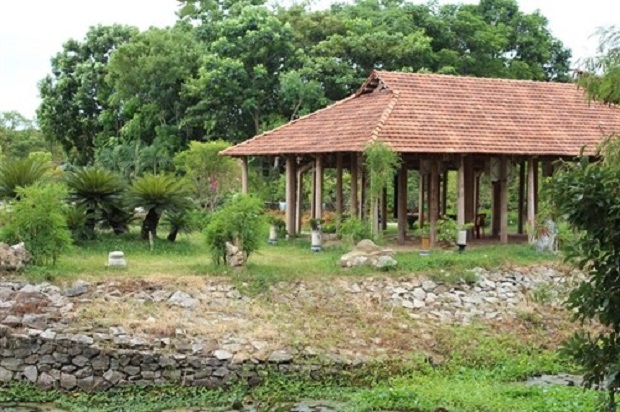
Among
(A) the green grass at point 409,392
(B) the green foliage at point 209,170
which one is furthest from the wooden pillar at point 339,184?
(A) the green grass at point 409,392

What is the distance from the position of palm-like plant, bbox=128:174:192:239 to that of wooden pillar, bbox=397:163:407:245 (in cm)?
458

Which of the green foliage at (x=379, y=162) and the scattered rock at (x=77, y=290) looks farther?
the green foliage at (x=379, y=162)

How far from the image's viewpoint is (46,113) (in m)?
30.1

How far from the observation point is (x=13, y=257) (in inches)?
481

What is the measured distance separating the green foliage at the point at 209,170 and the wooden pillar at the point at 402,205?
5.42m

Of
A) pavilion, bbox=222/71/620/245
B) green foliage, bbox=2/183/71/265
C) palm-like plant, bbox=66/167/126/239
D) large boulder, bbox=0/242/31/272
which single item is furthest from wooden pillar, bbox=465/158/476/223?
large boulder, bbox=0/242/31/272

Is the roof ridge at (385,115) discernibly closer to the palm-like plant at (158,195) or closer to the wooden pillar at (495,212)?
the wooden pillar at (495,212)

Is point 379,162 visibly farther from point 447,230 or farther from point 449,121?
point 449,121

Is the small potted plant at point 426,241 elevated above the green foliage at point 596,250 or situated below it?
below

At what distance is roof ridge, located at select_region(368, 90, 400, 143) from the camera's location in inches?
615

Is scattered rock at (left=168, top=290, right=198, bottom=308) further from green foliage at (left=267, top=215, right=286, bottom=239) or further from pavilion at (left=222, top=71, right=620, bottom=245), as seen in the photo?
green foliage at (left=267, top=215, right=286, bottom=239)

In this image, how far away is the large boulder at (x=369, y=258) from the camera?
13836 millimetres

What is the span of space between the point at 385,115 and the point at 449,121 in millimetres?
1414

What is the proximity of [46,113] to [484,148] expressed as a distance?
758 inches
